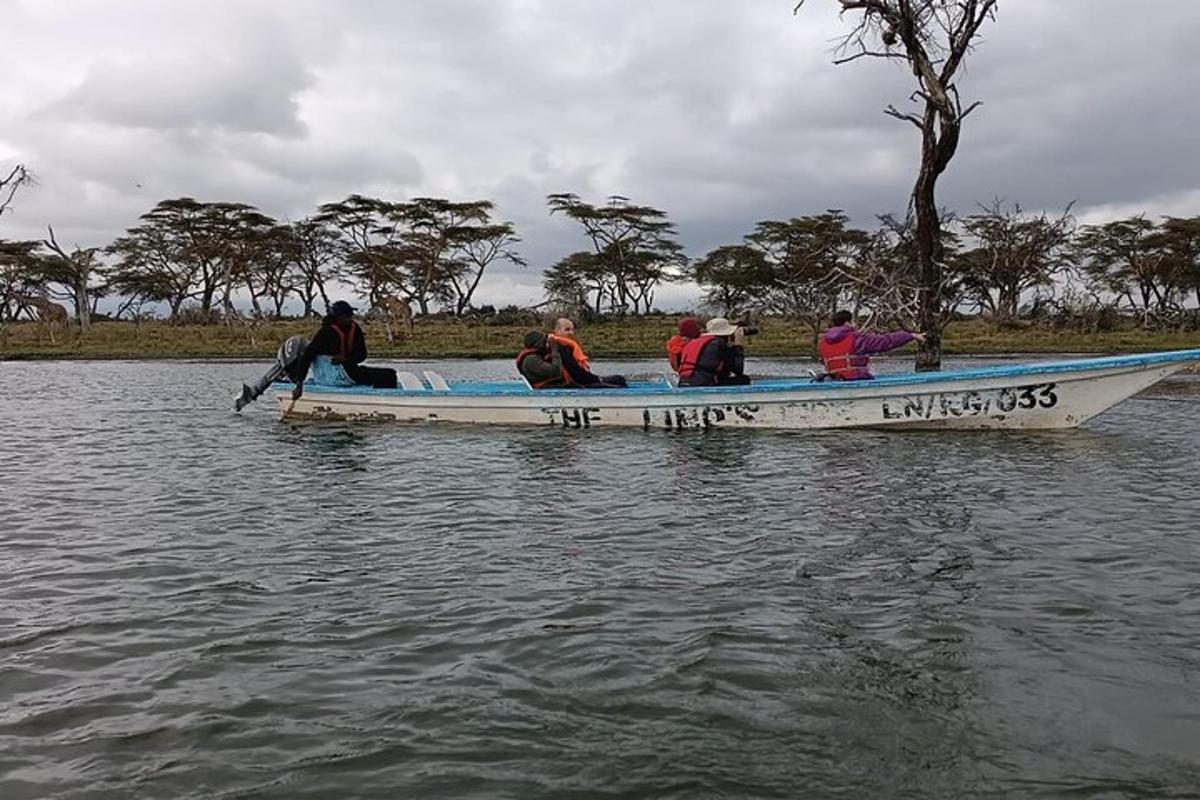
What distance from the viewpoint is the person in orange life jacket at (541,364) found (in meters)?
15.7

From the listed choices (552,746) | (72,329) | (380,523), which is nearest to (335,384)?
(380,523)

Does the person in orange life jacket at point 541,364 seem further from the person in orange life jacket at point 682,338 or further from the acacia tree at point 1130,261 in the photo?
the acacia tree at point 1130,261

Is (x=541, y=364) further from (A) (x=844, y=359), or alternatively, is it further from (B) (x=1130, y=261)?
(B) (x=1130, y=261)

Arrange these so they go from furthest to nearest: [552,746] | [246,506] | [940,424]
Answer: [940,424] < [246,506] < [552,746]

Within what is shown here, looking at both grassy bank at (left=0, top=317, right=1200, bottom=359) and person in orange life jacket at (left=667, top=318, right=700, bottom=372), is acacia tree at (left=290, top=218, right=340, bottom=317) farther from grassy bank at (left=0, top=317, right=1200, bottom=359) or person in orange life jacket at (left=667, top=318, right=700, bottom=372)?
person in orange life jacket at (left=667, top=318, right=700, bottom=372)

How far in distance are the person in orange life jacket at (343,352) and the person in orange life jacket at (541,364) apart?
10.2 ft

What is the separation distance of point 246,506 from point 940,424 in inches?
362

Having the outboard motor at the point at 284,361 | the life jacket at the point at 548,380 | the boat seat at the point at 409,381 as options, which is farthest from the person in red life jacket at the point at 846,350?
the outboard motor at the point at 284,361

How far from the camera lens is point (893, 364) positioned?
3416cm

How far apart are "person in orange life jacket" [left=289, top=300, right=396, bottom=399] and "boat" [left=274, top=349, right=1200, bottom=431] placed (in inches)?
86.6

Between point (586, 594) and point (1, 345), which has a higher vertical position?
point (1, 345)

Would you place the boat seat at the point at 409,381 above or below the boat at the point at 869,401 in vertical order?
above

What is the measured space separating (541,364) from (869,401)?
5.22 m

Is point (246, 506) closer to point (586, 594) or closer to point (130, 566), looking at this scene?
point (130, 566)
